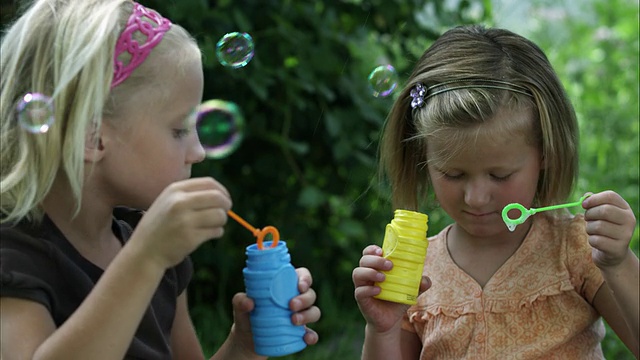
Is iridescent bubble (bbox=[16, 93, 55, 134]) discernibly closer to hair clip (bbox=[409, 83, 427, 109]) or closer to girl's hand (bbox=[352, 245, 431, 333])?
girl's hand (bbox=[352, 245, 431, 333])

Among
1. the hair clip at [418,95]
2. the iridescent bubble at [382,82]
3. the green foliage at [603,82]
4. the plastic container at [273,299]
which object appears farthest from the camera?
the green foliage at [603,82]

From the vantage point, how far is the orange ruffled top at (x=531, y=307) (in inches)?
79.4

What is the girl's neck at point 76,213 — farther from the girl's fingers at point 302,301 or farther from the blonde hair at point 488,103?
the blonde hair at point 488,103

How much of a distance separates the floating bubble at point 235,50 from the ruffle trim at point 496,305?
0.76m

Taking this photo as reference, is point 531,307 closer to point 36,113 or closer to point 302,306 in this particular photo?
point 302,306

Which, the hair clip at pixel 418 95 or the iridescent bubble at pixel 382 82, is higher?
the hair clip at pixel 418 95

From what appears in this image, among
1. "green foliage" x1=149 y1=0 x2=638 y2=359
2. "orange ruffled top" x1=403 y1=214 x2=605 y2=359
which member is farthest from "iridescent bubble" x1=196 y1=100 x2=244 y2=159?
"green foliage" x1=149 y1=0 x2=638 y2=359

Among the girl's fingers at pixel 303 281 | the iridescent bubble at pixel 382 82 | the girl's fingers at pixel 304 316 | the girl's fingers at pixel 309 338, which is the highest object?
the iridescent bubble at pixel 382 82

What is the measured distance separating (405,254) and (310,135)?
1786 millimetres

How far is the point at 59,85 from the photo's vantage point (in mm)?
1628

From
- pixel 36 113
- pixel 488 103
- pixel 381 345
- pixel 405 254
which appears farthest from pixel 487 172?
pixel 36 113

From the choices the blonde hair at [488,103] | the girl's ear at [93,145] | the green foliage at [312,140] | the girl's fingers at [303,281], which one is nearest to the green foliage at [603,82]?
the green foliage at [312,140]

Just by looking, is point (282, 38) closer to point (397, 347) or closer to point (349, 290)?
point (349, 290)

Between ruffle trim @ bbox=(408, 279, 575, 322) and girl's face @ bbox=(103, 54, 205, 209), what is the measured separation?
0.75 meters
